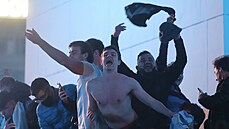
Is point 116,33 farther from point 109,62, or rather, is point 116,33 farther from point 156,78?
point 109,62

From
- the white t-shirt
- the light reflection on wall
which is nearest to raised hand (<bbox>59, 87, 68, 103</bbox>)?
the white t-shirt

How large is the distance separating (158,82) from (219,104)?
1.01m

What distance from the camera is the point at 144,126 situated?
8.51 meters

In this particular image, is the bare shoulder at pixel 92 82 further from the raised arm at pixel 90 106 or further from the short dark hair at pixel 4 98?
the short dark hair at pixel 4 98

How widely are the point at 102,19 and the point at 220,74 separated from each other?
8418 millimetres

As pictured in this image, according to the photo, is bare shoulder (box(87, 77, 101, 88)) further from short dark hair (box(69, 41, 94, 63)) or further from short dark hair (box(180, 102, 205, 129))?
short dark hair (box(180, 102, 205, 129))

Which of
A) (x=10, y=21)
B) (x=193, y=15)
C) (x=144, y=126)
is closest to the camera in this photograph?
(x=144, y=126)

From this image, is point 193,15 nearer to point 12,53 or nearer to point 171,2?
point 171,2

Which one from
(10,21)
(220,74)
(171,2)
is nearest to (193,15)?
(171,2)

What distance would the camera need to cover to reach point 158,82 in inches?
350

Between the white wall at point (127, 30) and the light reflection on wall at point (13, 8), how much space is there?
70.2 feet

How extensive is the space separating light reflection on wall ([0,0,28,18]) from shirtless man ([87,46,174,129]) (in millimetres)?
33226

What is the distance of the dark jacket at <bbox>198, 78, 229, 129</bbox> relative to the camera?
8.09 metres

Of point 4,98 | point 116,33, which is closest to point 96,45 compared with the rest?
point 116,33
